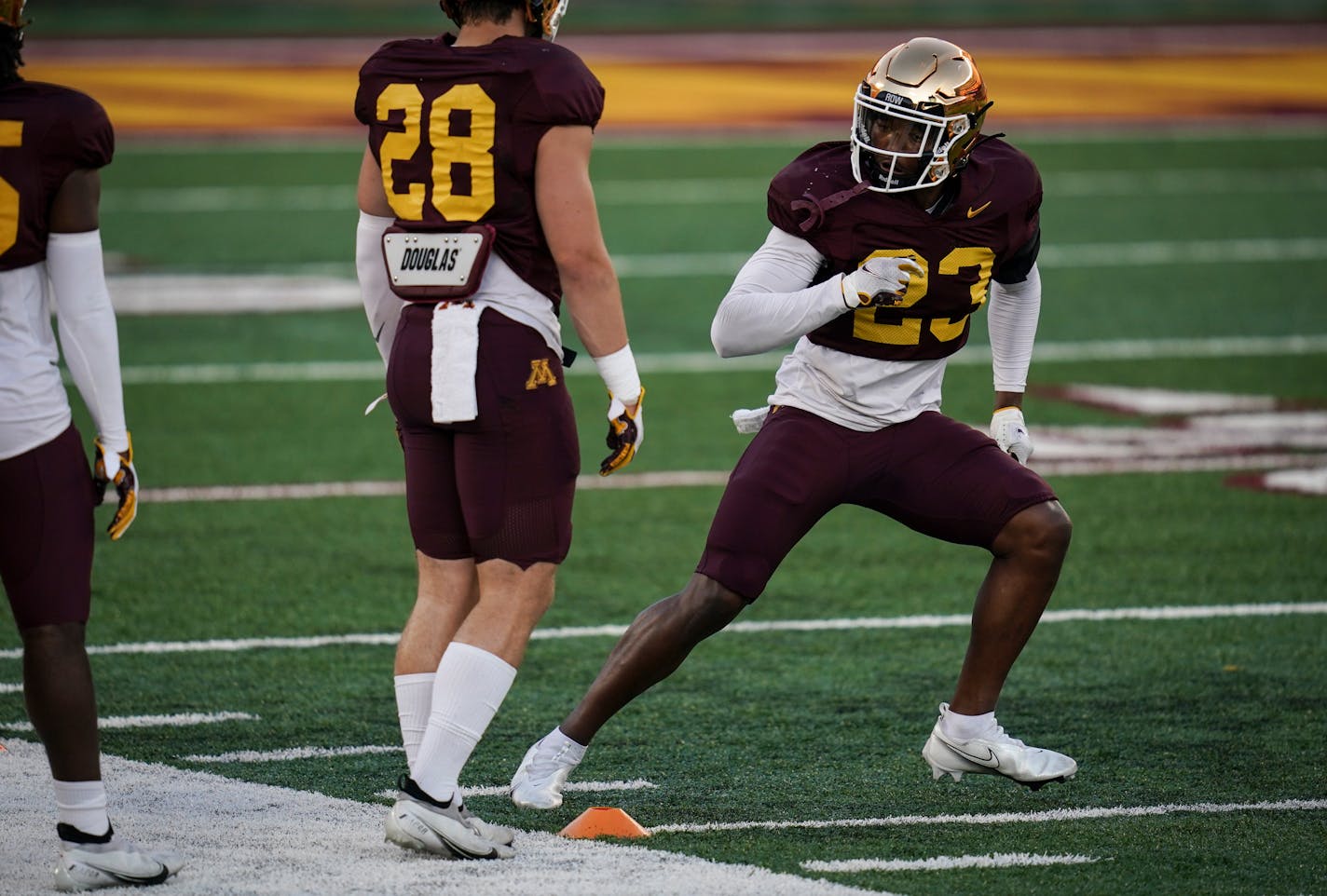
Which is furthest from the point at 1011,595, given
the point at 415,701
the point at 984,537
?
the point at 415,701

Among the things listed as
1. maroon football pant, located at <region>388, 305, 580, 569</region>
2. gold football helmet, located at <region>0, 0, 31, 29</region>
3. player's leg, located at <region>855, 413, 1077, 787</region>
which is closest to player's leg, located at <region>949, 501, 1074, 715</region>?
player's leg, located at <region>855, 413, 1077, 787</region>

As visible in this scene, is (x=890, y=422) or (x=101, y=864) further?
(x=890, y=422)

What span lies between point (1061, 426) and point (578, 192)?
5.47 meters

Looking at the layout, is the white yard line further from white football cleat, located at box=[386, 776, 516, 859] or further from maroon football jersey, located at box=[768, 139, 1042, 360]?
maroon football jersey, located at box=[768, 139, 1042, 360]

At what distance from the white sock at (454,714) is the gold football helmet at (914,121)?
137cm

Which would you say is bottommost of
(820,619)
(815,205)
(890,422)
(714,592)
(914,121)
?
(820,619)

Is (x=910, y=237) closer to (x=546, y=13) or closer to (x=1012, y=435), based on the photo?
(x=1012, y=435)

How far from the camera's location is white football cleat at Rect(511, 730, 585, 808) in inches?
175

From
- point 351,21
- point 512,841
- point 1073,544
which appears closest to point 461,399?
point 512,841

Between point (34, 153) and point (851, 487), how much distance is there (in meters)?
1.83

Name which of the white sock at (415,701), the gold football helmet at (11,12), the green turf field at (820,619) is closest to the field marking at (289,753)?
the green turf field at (820,619)

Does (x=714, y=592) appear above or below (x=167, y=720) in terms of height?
above

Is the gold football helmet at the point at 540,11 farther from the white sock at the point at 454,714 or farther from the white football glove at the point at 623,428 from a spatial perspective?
the white sock at the point at 454,714

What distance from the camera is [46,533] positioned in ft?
12.5
